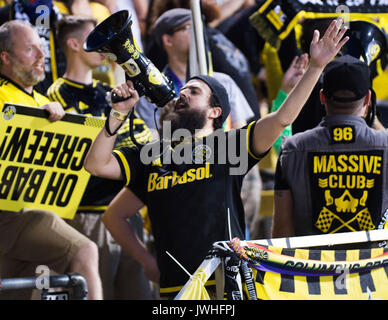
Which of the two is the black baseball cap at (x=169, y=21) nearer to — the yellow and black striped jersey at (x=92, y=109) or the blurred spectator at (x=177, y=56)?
the blurred spectator at (x=177, y=56)

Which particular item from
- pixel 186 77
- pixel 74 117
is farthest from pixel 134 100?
pixel 186 77

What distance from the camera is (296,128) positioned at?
5426 millimetres

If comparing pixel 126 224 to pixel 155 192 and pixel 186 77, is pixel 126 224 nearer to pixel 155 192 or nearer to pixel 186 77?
pixel 155 192

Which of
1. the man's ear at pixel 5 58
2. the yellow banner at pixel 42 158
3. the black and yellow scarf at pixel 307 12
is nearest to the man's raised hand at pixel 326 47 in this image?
the yellow banner at pixel 42 158

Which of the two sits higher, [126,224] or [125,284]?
[126,224]

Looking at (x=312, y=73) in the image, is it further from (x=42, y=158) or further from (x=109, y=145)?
(x=42, y=158)

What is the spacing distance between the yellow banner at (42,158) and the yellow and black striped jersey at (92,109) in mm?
365

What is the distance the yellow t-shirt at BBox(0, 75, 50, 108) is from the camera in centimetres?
497

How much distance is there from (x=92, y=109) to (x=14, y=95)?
64cm

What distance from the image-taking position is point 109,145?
466 cm

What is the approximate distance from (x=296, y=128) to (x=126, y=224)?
125cm

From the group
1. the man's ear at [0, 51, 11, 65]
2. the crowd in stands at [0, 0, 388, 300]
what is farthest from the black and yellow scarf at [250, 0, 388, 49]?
the man's ear at [0, 51, 11, 65]

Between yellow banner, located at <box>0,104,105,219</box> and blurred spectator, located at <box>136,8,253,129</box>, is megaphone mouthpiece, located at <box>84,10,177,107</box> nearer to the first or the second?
yellow banner, located at <box>0,104,105,219</box>
